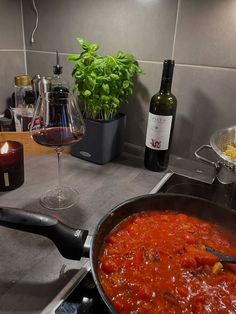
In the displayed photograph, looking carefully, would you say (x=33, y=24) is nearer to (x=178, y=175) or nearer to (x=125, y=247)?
(x=178, y=175)

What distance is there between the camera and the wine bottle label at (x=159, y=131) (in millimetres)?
772

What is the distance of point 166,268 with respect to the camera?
0.45 metres

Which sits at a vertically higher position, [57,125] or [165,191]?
[57,125]

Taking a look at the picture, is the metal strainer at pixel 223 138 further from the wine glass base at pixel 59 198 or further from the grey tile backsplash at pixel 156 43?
the wine glass base at pixel 59 198

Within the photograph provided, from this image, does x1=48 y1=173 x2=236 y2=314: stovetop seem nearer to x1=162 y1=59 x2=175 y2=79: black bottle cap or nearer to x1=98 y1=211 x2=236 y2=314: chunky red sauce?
x1=98 y1=211 x2=236 y2=314: chunky red sauce

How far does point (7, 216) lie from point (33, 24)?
37.0 inches

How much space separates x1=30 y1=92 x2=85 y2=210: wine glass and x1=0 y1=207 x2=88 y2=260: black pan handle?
0.23 metres

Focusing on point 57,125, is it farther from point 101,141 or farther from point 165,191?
point 165,191

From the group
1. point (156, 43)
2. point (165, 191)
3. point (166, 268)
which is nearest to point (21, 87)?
point (156, 43)

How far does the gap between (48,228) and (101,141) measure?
45cm

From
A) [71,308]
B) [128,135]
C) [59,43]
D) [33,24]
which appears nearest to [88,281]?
[71,308]

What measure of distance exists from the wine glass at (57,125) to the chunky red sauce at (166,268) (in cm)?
22

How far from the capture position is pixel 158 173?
85 centimetres

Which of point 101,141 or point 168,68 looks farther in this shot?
point 101,141
